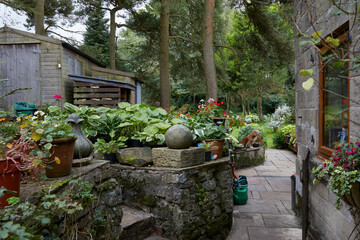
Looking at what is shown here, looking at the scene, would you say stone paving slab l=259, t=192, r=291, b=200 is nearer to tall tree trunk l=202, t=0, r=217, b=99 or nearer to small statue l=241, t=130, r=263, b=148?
small statue l=241, t=130, r=263, b=148

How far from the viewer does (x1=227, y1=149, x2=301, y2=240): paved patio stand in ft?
13.2

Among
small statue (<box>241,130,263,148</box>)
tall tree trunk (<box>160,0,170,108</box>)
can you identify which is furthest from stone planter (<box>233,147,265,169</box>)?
tall tree trunk (<box>160,0,170,108</box>)

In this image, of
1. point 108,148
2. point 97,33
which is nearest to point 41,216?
point 108,148

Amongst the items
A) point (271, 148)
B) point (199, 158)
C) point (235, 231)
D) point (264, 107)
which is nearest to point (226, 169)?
point (199, 158)

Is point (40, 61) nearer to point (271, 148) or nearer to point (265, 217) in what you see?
point (265, 217)

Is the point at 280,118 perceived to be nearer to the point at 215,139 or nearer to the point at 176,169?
the point at 215,139

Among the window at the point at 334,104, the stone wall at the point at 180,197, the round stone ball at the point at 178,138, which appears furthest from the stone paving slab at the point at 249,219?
the round stone ball at the point at 178,138

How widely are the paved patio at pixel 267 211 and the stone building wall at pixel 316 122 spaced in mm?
455

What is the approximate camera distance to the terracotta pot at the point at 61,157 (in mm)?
2066

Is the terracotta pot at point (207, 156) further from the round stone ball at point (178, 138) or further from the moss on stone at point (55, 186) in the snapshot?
the moss on stone at point (55, 186)

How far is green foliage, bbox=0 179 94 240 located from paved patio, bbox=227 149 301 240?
112 inches

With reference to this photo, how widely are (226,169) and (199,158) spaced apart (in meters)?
0.69

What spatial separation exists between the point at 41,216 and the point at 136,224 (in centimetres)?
203

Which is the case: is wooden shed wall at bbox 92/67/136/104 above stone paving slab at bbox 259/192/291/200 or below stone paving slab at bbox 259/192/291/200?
above
